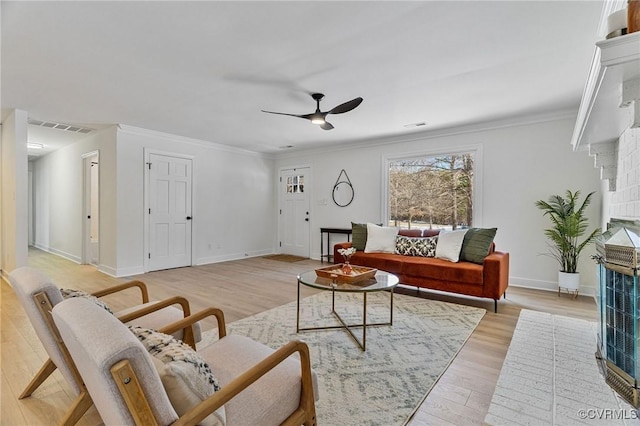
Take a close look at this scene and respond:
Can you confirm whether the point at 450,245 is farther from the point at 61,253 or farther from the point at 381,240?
the point at 61,253

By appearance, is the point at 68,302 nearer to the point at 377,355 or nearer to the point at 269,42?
the point at 377,355

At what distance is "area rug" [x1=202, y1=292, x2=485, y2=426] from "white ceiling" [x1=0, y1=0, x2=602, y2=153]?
242 cm

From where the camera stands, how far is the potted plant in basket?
3.83 m

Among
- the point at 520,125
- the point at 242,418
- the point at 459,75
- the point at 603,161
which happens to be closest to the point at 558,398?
the point at 242,418

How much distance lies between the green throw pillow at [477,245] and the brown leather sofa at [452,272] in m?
0.08

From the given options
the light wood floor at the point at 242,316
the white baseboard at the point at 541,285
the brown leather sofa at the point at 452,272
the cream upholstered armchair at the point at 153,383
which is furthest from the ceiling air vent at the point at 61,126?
the white baseboard at the point at 541,285

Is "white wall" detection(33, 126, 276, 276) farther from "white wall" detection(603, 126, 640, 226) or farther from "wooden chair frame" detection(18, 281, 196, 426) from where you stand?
"white wall" detection(603, 126, 640, 226)

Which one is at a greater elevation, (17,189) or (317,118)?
(317,118)

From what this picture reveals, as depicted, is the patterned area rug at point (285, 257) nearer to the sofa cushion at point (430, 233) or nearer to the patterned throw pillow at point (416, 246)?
the patterned throw pillow at point (416, 246)

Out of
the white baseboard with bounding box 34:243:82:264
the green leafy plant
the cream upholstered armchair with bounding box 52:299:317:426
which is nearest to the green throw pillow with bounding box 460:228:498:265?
the green leafy plant

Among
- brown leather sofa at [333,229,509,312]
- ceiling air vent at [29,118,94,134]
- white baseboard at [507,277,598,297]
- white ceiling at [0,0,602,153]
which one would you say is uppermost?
ceiling air vent at [29,118,94,134]

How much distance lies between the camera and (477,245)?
3.73 metres

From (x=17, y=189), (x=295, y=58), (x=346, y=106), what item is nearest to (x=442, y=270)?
(x=346, y=106)

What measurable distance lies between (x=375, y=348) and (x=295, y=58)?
8.33ft
